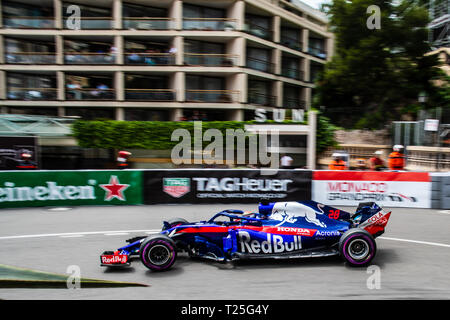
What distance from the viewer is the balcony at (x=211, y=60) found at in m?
23.3

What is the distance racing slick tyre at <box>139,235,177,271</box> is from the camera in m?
6.09

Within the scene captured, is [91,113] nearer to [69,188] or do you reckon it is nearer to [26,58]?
[26,58]

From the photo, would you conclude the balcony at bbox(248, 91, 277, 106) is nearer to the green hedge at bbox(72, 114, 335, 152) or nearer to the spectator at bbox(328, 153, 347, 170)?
the green hedge at bbox(72, 114, 335, 152)

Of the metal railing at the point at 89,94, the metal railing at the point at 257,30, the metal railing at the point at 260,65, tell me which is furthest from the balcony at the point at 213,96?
the metal railing at the point at 89,94

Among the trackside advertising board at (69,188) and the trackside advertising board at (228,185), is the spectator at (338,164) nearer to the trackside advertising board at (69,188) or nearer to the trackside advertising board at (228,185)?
the trackside advertising board at (228,185)

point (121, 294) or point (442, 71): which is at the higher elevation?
point (442, 71)

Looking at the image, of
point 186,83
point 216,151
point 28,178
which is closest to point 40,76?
point 186,83

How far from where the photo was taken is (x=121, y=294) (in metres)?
5.32

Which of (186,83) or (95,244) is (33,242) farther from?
(186,83)

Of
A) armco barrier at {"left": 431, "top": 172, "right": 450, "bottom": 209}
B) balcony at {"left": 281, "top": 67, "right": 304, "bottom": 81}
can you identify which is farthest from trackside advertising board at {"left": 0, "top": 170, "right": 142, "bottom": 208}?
balcony at {"left": 281, "top": 67, "right": 304, "bottom": 81}

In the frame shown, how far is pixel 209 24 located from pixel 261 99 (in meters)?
6.03

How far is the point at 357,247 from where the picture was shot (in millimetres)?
6281
